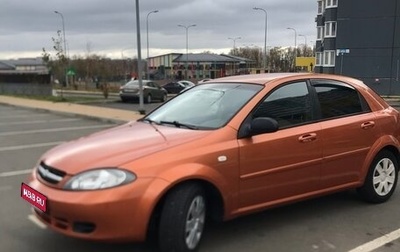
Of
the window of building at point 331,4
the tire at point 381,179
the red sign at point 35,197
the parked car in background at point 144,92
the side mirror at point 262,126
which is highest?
the window of building at point 331,4

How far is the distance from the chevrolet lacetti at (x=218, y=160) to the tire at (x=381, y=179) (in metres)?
0.01

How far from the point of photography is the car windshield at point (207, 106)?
4.39 meters

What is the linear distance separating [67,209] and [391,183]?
12.7 feet

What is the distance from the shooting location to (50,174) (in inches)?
148

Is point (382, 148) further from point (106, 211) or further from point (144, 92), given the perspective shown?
point (144, 92)

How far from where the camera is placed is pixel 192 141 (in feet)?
13.0

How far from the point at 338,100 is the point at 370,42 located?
138 feet

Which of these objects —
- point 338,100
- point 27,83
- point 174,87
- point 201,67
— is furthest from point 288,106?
point 201,67

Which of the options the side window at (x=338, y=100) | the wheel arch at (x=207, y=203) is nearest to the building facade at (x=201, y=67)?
the side window at (x=338, y=100)

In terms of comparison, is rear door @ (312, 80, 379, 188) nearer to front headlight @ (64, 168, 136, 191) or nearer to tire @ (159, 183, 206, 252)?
tire @ (159, 183, 206, 252)

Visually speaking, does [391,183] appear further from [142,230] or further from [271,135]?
[142,230]

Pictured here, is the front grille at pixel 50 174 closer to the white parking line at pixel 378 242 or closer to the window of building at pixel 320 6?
the white parking line at pixel 378 242

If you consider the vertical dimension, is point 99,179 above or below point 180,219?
above

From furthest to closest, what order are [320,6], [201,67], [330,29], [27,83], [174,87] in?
[201,67] → [320,6] → [330,29] → [174,87] → [27,83]
